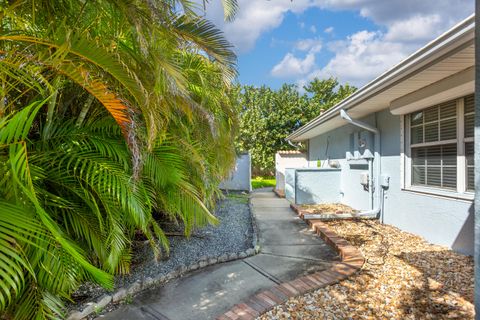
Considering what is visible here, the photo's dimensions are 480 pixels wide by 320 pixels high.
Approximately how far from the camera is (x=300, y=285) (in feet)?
13.0

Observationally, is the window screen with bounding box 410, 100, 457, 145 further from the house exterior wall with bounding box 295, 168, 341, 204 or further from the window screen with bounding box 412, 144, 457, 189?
the house exterior wall with bounding box 295, 168, 341, 204

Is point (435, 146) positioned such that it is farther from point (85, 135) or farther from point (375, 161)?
point (85, 135)

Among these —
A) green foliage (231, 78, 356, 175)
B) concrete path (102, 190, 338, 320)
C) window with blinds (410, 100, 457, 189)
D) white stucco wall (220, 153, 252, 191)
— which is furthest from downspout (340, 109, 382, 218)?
green foliage (231, 78, 356, 175)

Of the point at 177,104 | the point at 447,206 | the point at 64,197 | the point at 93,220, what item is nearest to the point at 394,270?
the point at 447,206

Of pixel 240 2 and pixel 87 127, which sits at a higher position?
pixel 240 2

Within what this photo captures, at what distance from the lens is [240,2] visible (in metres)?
4.64

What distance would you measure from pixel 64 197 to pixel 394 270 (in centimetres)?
469

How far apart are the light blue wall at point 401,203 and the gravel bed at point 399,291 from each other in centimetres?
36

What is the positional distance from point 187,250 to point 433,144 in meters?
5.25

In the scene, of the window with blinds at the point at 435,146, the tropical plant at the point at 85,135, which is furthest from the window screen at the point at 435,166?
the tropical plant at the point at 85,135

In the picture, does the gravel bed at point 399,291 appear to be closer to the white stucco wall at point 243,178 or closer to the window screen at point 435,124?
the window screen at point 435,124

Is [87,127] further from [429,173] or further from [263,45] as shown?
[263,45]

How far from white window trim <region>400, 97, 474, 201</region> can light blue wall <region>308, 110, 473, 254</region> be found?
10 centimetres

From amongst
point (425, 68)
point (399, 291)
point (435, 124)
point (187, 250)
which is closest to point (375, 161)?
point (435, 124)
